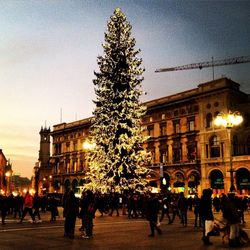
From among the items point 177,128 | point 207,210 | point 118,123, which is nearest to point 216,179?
point 177,128

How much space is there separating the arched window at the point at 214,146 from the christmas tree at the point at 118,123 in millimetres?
17369

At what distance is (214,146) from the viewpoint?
166ft

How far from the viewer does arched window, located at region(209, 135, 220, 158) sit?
5009 cm

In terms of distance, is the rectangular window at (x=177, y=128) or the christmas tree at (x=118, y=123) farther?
the rectangular window at (x=177, y=128)

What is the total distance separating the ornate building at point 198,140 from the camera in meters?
48.1

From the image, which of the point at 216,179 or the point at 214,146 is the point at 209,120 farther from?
the point at 216,179

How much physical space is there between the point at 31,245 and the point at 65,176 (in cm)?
6903

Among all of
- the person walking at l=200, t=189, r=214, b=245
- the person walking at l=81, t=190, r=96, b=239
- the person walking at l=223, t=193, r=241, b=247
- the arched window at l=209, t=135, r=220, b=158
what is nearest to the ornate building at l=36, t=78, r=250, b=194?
the arched window at l=209, t=135, r=220, b=158

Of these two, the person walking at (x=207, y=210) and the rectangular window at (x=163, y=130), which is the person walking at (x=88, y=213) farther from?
the rectangular window at (x=163, y=130)

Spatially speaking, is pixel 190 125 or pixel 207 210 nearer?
pixel 207 210

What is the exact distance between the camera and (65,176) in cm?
8031

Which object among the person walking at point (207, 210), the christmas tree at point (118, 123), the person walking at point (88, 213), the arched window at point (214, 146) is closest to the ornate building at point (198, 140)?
the arched window at point (214, 146)

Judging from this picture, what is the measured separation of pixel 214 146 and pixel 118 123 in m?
19.8

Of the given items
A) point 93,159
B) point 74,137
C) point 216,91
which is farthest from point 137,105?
point 74,137
